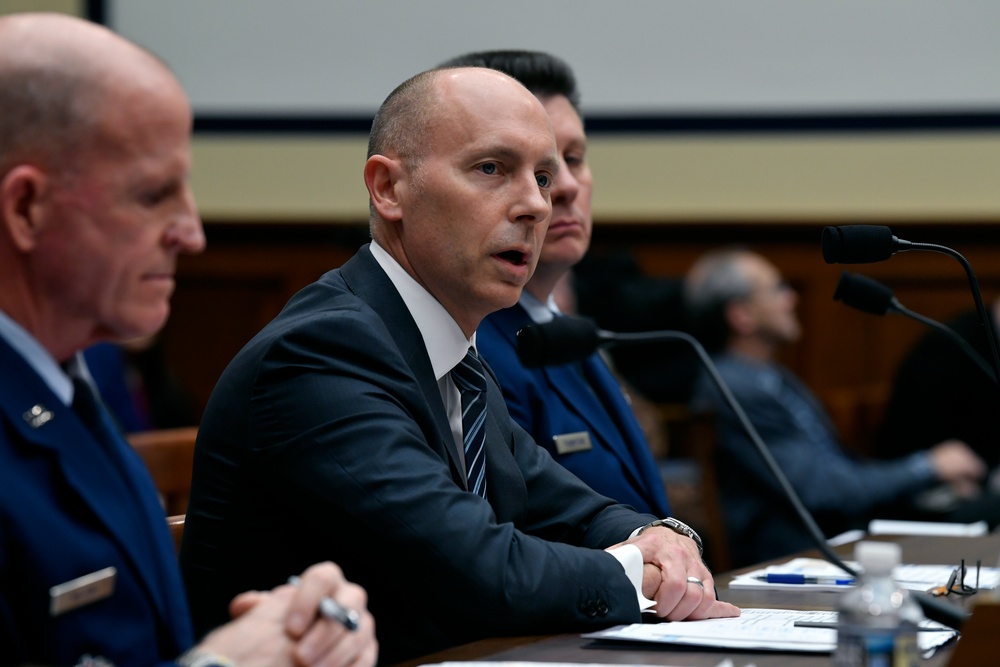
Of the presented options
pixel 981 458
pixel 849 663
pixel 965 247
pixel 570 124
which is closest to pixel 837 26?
pixel 965 247

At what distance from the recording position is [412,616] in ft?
5.27

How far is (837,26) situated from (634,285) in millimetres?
1292

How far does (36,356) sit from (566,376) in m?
1.38

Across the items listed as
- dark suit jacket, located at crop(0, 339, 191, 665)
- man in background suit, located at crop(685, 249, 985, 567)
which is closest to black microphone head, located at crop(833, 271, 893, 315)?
dark suit jacket, located at crop(0, 339, 191, 665)

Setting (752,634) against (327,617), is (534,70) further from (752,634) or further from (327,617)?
(327,617)

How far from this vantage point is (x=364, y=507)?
1.54 m

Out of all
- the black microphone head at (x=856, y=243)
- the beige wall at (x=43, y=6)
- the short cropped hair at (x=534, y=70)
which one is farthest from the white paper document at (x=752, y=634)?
the beige wall at (x=43, y=6)

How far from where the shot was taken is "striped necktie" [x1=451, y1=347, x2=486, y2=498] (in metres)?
1.83

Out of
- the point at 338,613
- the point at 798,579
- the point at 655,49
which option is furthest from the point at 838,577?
the point at 655,49

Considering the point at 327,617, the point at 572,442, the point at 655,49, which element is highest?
the point at 655,49

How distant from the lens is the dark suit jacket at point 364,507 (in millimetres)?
1539

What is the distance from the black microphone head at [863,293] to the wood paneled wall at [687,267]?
3.54m

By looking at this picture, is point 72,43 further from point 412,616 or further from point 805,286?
point 805,286

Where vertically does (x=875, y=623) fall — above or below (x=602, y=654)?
above
